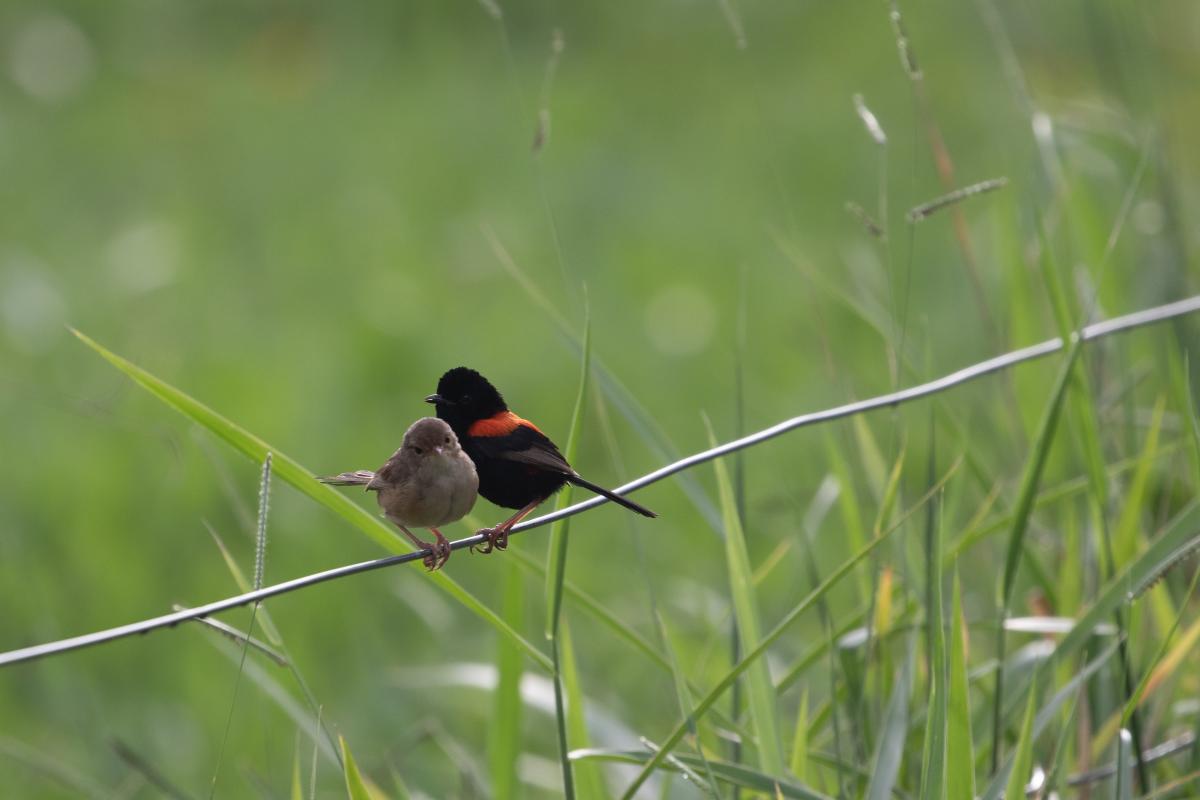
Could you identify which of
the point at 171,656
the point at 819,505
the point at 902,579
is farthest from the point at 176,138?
the point at 902,579

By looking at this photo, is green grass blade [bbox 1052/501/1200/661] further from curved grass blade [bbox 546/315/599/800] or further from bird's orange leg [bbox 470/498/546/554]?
bird's orange leg [bbox 470/498/546/554]

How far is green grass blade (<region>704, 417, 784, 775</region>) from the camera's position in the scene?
243cm

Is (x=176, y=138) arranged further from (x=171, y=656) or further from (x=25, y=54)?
(x=171, y=656)

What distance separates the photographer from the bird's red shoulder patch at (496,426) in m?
2.09

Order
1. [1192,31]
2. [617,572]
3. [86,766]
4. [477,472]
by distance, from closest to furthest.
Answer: [477,472], [86,766], [617,572], [1192,31]

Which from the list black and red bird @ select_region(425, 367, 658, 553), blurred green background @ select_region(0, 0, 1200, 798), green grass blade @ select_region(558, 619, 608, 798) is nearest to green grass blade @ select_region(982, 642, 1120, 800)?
blurred green background @ select_region(0, 0, 1200, 798)

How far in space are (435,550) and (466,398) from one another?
0.27m

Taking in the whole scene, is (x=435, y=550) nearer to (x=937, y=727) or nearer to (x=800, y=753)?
(x=937, y=727)

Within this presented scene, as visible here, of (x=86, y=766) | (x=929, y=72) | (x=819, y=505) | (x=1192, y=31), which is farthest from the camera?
(x=1192, y=31)

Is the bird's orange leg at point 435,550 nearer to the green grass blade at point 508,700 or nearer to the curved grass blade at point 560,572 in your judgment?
the curved grass blade at point 560,572

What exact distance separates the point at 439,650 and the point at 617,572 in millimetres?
980

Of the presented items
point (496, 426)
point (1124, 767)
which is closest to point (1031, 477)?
point (1124, 767)

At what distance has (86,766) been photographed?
504 cm

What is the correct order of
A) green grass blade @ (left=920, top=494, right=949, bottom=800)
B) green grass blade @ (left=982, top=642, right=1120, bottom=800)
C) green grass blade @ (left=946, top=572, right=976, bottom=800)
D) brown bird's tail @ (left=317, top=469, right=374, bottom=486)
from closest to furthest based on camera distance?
1. brown bird's tail @ (left=317, top=469, right=374, bottom=486)
2. green grass blade @ (left=920, top=494, right=949, bottom=800)
3. green grass blade @ (left=946, top=572, right=976, bottom=800)
4. green grass blade @ (left=982, top=642, right=1120, bottom=800)
